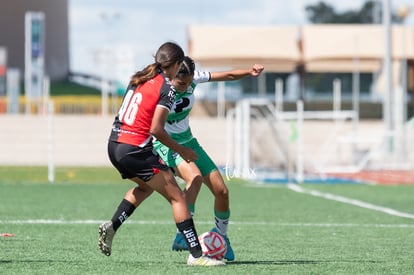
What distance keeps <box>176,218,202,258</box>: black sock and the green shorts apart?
1226 mm

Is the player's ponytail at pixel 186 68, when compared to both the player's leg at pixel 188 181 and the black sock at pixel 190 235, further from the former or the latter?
the black sock at pixel 190 235

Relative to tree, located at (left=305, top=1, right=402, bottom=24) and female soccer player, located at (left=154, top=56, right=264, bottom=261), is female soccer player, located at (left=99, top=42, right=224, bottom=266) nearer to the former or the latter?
female soccer player, located at (left=154, top=56, right=264, bottom=261)

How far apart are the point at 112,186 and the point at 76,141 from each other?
48.5ft

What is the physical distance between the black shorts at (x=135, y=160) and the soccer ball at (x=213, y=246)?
916 mm

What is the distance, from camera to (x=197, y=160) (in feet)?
36.6

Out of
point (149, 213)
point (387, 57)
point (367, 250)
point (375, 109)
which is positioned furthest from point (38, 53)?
point (367, 250)

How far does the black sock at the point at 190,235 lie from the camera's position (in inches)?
392

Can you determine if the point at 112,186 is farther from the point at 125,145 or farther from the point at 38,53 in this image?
the point at 38,53

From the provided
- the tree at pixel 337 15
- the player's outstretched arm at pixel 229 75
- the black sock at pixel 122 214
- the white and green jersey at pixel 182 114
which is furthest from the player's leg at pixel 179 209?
the tree at pixel 337 15

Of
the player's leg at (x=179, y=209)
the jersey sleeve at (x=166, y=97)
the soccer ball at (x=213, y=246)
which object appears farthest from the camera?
the soccer ball at (x=213, y=246)

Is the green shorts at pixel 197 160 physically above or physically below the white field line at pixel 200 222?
above

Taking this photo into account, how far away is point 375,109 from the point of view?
57.0 meters

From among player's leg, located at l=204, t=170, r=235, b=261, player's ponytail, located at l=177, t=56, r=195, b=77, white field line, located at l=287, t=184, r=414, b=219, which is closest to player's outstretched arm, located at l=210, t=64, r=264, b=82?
player's ponytail, located at l=177, t=56, r=195, b=77

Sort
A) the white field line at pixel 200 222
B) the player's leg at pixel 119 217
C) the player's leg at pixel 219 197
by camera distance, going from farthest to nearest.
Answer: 1. the white field line at pixel 200 222
2. the player's leg at pixel 219 197
3. the player's leg at pixel 119 217
